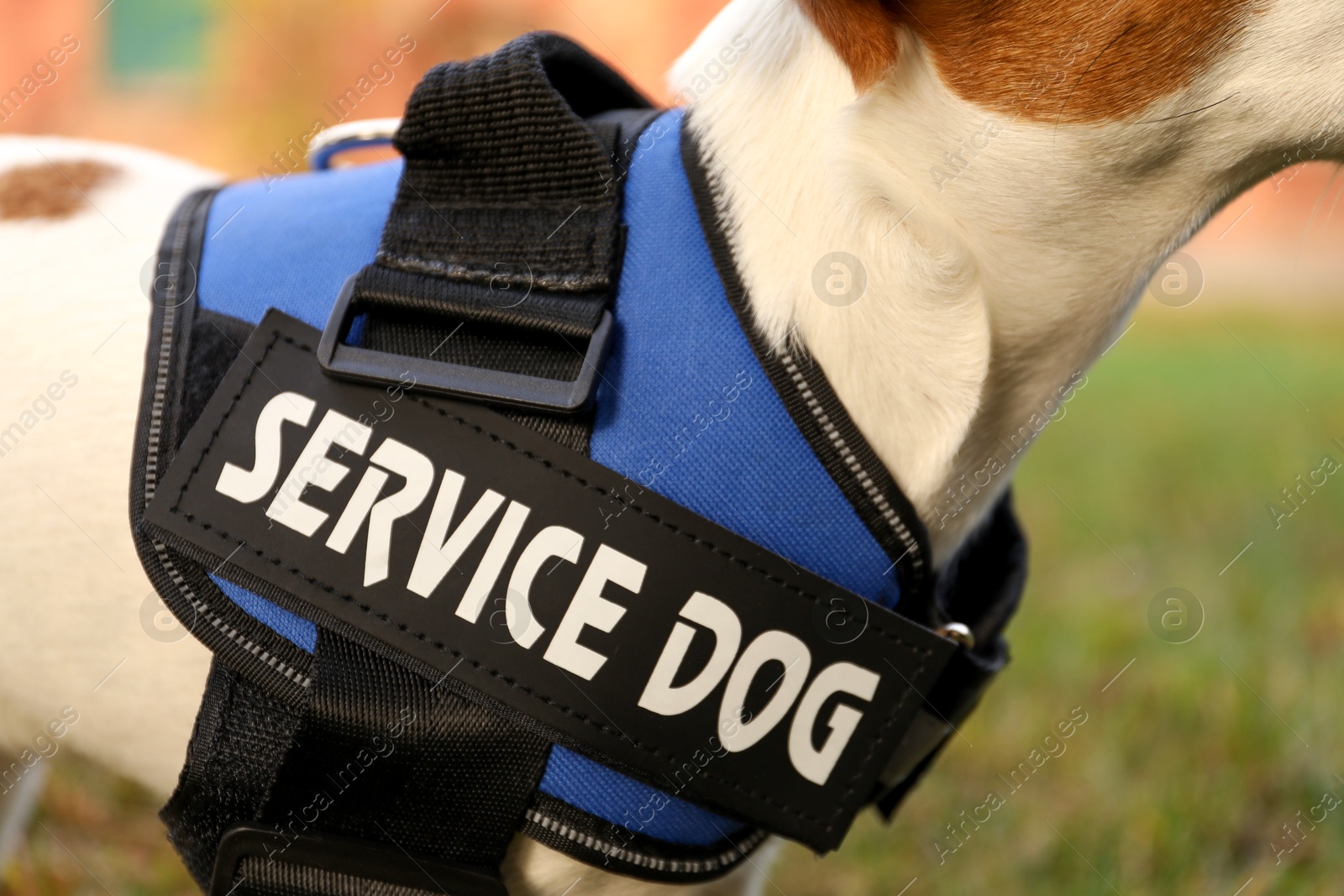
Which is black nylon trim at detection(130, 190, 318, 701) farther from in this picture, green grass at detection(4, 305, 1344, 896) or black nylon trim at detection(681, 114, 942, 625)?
green grass at detection(4, 305, 1344, 896)

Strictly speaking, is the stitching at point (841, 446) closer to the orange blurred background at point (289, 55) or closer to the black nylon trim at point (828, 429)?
the black nylon trim at point (828, 429)

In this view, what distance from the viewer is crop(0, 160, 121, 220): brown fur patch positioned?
3.09ft

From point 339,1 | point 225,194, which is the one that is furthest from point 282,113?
point 225,194

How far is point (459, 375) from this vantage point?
753 mm

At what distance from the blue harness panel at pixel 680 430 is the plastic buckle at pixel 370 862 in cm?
9

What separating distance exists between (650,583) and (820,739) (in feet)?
0.63

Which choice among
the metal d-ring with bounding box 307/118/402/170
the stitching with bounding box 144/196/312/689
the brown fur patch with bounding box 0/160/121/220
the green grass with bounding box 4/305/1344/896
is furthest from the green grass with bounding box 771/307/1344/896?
the brown fur patch with bounding box 0/160/121/220

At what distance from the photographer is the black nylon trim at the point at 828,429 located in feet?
2.48

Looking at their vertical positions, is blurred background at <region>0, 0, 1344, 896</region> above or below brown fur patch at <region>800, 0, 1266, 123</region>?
below

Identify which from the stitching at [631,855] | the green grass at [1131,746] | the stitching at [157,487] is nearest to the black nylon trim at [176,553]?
the stitching at [157,487]

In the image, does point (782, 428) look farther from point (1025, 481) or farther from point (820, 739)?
point (1025, 481)

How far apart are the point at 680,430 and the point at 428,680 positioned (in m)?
0.26

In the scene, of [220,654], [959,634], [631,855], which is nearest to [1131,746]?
[959,634]

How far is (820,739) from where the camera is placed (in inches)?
31.8
